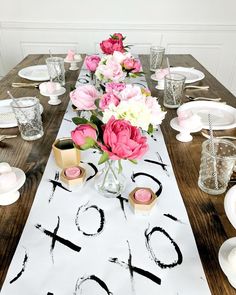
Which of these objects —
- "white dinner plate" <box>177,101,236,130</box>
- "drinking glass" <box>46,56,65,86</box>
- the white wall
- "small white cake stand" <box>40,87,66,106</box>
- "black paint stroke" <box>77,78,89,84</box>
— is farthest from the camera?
the white wall

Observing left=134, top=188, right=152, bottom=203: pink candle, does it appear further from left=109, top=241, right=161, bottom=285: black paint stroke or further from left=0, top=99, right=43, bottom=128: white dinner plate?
left=0, top=99, right=43, bottom=128: white dinner plate

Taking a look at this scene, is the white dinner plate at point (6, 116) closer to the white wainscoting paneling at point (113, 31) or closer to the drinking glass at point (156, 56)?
the drinking glass at point (156, 56)

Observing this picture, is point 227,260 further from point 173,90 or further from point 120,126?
point 173,90

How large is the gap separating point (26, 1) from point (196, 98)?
1.75 meters

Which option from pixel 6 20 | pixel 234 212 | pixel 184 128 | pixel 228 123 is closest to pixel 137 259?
pixel 234 212

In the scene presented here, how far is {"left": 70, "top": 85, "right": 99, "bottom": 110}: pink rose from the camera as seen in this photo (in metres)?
0.70

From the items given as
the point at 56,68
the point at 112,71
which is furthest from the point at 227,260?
the point at 56,68

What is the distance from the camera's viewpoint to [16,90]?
4.03ft

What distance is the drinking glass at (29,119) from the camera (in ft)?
2.74

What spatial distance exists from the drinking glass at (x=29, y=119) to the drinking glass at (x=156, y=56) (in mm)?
848

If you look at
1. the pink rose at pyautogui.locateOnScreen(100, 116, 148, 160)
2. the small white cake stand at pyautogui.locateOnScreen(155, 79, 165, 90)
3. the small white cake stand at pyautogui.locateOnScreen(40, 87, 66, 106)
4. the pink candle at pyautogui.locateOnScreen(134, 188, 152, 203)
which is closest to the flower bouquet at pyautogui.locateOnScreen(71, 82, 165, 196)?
the pink rose at pyautogui.locateOnScreen(100, 116, 148, 160)

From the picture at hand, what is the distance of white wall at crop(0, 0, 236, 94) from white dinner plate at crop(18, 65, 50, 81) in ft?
3.10

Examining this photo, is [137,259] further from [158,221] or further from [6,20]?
[6,20]

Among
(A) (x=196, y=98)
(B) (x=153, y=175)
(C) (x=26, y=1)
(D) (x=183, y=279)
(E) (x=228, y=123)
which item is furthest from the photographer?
(C) (x=26, y=1)
